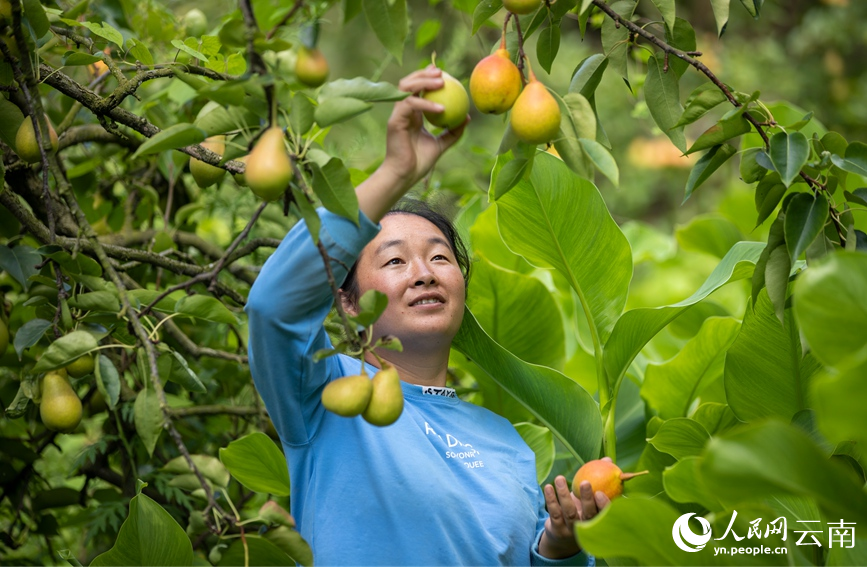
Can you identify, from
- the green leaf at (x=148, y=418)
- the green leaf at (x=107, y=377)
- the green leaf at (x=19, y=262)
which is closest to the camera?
the green leaf at (x=148, y=418)

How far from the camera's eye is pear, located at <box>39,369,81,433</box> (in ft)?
3.16

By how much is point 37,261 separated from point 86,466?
46 cm

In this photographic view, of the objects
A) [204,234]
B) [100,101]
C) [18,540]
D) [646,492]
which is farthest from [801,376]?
[204,234]

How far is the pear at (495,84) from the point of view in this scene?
2.48 ft

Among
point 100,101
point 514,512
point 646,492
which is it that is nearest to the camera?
point 100,101

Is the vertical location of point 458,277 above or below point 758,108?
below

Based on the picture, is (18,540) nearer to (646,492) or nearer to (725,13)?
(646,492)

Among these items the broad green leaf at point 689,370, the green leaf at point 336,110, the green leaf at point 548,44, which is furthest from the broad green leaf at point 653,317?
the green leaf at point 336,110

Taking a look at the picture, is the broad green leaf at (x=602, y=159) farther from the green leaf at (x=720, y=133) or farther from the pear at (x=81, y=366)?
the pear at (x=81, y=366)

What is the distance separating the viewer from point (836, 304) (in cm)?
61

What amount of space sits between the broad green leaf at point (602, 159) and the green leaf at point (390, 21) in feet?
0.62

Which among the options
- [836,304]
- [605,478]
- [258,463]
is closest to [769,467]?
[836,304]

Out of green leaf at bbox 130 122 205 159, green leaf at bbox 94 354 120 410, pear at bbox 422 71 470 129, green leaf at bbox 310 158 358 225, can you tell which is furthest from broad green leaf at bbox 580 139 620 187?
green leaf at bbox 94 354 120 410

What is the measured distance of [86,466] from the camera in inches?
55.3
